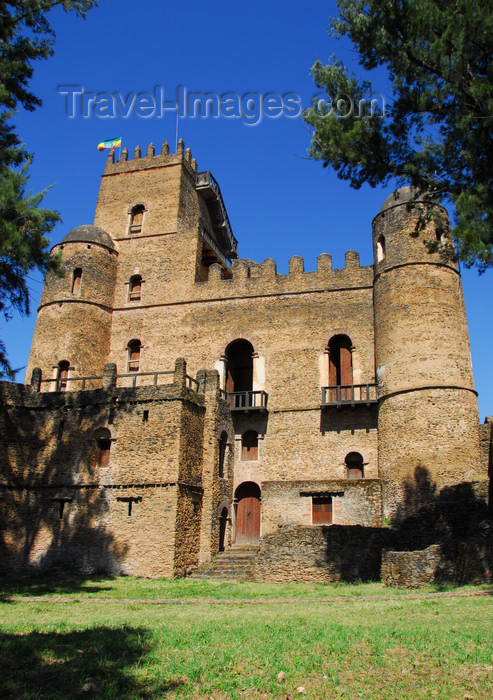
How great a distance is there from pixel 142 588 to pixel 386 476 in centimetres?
925

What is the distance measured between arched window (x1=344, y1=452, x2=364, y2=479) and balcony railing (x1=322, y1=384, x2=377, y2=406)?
206 centimetres

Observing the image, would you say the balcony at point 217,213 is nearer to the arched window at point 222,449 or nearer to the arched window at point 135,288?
the arched window at point 135,288

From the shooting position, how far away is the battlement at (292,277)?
25.4 m

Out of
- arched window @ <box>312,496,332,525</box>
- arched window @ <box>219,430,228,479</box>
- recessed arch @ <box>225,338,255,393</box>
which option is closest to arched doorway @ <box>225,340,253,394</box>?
recessed arch @ <box>225,338,255,393</box>

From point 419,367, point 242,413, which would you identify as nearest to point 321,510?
point 242,413

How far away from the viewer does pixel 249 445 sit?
24906 millimetres

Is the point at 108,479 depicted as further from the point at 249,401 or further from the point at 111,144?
the point at 111,144

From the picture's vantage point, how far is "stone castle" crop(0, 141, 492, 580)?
20.0m

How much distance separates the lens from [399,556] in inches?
621

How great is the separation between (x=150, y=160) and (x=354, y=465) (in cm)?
1951

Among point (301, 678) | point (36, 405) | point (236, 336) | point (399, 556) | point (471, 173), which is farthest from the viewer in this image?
point (236, 336)

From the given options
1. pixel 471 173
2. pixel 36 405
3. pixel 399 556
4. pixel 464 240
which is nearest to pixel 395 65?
pixel 471 173

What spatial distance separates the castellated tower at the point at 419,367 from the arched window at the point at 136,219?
503 inches

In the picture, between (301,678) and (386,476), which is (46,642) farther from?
(386,476)
